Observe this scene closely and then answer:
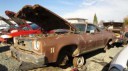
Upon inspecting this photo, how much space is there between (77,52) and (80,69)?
0.58 meters

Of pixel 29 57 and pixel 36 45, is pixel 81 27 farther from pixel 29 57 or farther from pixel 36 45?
pixel 29 57

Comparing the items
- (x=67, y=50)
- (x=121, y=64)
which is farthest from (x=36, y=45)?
(x=121, y=64)

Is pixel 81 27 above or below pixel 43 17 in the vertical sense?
below

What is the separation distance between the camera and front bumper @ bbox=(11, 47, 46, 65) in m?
5.53

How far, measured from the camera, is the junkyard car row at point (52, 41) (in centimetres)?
568

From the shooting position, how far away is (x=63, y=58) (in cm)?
653

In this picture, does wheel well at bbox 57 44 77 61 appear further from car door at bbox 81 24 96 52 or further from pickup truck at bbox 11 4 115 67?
car door at bbox 81 24 96 52

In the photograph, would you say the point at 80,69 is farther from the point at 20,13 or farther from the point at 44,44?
the point at 20,13

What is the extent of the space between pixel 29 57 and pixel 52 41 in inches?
31.9

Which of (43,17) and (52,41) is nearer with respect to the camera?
(52,41)

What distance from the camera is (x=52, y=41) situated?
581 cm

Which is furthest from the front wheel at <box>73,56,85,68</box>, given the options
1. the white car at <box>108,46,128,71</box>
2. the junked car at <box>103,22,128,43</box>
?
the junked car at <box>103,22,128,43</box>

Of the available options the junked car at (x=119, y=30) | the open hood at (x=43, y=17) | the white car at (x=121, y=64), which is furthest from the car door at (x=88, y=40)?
the junked car at (x=119, y=30)

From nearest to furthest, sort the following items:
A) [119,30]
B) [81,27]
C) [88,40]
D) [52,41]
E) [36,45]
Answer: [36,45] → [52,41] → [88,40] → [81,27] → [119,30]
